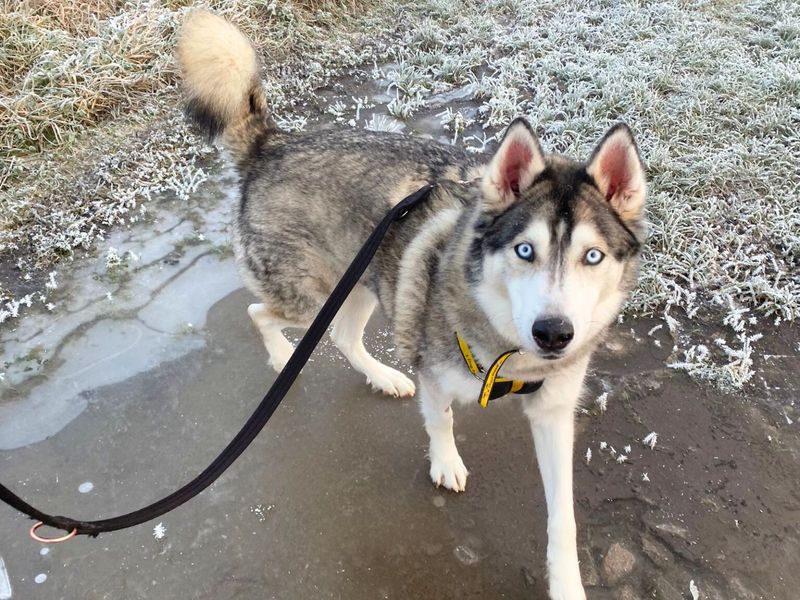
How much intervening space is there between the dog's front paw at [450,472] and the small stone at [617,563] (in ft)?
2.32

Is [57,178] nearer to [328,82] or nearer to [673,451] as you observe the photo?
[328,82]

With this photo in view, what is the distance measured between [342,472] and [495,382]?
3.71ft

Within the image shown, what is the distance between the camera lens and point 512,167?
214 centimetres

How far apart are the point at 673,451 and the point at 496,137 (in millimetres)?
3269

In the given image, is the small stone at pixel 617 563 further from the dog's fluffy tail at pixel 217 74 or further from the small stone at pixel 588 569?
the dog's fluffy tail at pixel 217 74

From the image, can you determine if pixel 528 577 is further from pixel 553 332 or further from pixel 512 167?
pixel 512 167

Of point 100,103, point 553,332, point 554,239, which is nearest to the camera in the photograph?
point 553,332

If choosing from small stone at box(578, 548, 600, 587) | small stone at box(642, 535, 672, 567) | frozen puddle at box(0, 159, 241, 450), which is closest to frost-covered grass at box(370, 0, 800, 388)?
small stone at box(642, 535, 672, 567)

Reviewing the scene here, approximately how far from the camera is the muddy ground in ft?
8.32

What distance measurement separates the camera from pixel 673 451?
9.85ft

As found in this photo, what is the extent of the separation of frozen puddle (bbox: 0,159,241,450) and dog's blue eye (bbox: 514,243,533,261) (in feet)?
7.62

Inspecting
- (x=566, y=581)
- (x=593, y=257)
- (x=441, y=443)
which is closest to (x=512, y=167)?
(x=593, y=257)

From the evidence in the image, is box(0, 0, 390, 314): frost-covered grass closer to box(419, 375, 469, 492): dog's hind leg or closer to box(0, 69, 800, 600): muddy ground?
box(0, 69, 800, 600): muddy ground

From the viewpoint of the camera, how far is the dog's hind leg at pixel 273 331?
323cm
